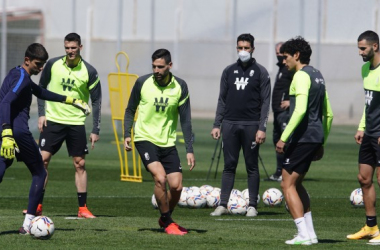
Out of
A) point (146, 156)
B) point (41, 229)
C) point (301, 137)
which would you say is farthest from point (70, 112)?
point (301, 137)

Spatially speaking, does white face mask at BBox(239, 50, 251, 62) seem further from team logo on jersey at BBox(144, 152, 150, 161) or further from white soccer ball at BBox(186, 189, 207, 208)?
team logo on jersey at BBox(144, 152, 150, 161)

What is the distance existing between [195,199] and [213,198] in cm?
29

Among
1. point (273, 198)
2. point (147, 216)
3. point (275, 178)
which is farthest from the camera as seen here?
Result: point (275, 178)

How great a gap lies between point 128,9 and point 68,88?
27171 mm

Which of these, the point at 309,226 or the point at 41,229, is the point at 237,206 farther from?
the point at 41,229

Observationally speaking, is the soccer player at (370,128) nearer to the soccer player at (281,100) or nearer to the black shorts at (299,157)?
the black shorts at (299,157)

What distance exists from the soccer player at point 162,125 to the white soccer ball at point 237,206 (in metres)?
2.33

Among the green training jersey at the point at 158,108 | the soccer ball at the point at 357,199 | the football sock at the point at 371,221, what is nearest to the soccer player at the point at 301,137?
the football sock at the point at 371,221

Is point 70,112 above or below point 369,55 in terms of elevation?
below

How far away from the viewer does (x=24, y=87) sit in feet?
36.7

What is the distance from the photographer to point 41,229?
10.9 meters

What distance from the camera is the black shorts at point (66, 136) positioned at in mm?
13648

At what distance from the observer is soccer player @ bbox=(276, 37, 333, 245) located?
10789 mm

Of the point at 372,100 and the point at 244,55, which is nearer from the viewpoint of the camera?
the point at 372,100
